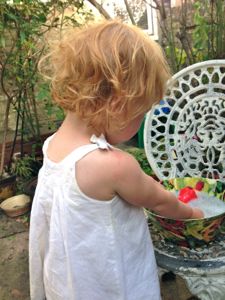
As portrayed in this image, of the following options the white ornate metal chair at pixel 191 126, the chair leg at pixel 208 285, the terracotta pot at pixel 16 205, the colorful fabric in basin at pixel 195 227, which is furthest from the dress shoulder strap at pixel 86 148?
the terracotta pot at pixel 16 205

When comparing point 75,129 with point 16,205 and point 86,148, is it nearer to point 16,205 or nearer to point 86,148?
point 86,148

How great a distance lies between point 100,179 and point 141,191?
0.11 metres

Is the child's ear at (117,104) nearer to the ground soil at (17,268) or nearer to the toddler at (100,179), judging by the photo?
the toddler at (100,179)

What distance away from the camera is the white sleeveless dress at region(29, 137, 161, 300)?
34.3 inches

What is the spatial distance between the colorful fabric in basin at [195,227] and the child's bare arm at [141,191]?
0.10 feet

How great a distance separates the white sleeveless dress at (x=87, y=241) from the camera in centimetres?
87

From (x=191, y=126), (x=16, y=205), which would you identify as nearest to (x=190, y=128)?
(x=191, y=126)

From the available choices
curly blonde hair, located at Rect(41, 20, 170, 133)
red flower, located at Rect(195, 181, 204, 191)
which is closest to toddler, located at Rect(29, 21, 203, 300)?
curly blonde hair, located at Rect(41, 20, 170, 133)

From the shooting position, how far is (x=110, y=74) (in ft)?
2.54

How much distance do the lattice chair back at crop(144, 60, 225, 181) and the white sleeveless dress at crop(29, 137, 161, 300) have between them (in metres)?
0.52

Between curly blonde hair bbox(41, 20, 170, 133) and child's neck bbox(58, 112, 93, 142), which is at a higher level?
curly blonde hair bbox(41, 20, 170, 133)

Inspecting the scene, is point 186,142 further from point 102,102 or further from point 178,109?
point 102,102

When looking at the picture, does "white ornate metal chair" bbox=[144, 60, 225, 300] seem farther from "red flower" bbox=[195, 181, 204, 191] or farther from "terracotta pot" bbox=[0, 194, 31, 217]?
"terracotta pot" bbox=[0, 194, 31, 217]

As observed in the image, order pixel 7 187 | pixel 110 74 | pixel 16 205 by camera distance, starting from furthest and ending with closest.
→ 1. pixel 7 187
2. pixel 16 205
3. pixel 110 74
